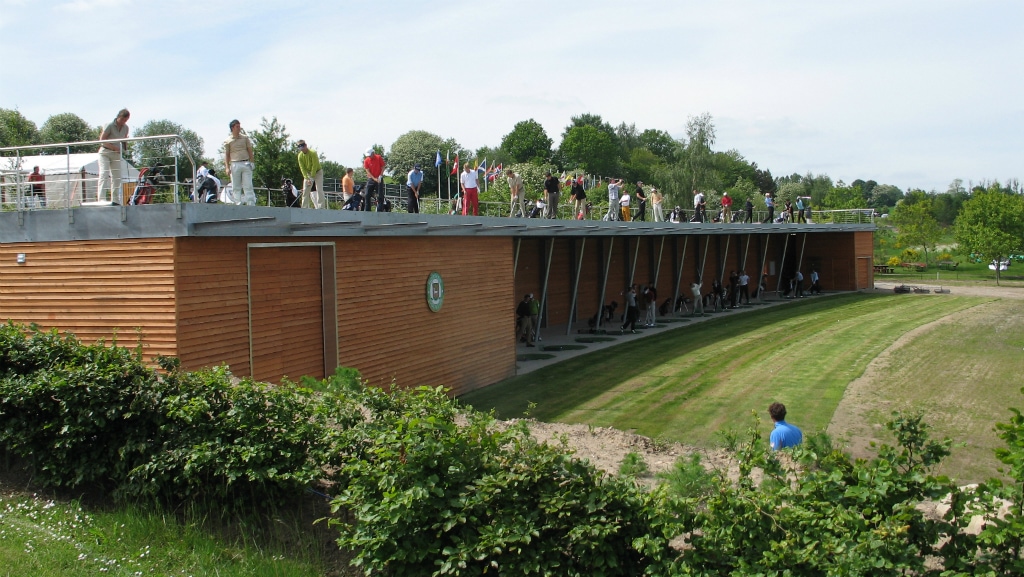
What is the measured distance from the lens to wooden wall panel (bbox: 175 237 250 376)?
10633 millimetres

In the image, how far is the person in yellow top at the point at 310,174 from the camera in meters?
13.6

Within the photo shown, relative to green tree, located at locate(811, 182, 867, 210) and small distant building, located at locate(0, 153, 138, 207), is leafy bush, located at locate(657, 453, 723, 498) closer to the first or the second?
small distant building, located at locate(0, 153, 138, 207)

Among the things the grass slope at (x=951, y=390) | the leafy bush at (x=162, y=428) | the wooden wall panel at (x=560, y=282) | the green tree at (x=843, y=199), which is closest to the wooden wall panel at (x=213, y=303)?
the leafy bush at (x=162, y=428)

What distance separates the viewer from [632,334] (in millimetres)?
26547

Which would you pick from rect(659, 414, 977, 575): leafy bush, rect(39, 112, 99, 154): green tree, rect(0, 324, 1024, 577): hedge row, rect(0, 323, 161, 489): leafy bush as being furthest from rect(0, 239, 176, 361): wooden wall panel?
rect(39, 112, 99, 154): green tree

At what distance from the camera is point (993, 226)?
53688 millimetres

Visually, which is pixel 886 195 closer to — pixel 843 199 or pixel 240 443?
pixel 843 199

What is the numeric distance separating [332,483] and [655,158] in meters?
104

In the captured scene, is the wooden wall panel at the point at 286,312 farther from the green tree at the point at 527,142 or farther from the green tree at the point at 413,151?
the green tree at the point at 527,142

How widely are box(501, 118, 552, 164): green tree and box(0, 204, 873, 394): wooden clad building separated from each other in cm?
7035

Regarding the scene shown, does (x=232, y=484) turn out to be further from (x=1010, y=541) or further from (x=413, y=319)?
(x=413, y=319)

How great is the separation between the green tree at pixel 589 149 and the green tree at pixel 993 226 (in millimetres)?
48464

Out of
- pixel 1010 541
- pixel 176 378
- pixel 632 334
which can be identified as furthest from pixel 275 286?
pixel 632 334

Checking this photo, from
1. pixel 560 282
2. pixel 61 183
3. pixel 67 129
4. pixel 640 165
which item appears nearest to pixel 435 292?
pixel 61 183
